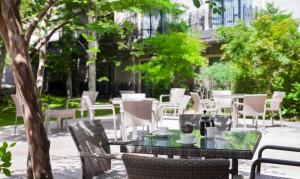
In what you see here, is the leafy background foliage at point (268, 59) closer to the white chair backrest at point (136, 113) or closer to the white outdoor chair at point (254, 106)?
the white outdoor chair at point (254, 106)

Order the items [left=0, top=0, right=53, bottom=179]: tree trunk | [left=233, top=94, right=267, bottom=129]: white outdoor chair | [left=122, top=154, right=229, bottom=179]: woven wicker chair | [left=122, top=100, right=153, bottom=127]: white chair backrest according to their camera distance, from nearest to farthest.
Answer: [left=122, top=154, right=229, bottom=179]: woven wicker chair, [left=0, top=0, right=53, bottom=179]: tree trunk, [left=122, top=100, right=153, bottom=127]: white chair backrest, [left=233, top=94, right=267, bottom=129]: white outdoor chair

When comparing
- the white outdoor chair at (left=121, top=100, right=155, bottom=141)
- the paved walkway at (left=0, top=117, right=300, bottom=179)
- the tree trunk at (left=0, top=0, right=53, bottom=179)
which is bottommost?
the paved walkway at (left=0, top=117, right=300, bottom=179)

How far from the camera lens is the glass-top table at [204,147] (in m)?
2.99

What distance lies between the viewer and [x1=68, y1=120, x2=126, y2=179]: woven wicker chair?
312 cm

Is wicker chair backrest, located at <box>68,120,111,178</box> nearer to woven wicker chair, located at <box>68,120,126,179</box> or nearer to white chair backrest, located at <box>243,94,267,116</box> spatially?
woven wicker chair, located at <box>68,120,126,179</box>

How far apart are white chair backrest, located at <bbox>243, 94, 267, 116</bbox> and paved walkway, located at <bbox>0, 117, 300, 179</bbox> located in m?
0.59

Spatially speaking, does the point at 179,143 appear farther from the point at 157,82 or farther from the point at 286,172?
the point at 157,82

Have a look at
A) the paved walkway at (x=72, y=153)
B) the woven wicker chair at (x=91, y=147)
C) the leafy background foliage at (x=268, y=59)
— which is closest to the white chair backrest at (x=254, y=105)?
the paved walkway at (x=72, y=153)

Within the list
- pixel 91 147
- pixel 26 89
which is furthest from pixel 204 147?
pixel 26 89

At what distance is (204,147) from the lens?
10.2 feet

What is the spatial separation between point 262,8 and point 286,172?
14.0 metres

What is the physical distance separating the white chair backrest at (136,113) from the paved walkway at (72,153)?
0.59m

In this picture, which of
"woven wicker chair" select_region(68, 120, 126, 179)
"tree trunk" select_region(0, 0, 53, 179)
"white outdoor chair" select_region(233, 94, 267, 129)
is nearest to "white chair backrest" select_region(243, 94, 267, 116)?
"white outdoor chair" select_region(233, 94, 267, 129)

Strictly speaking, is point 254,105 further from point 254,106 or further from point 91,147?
point 91,147
